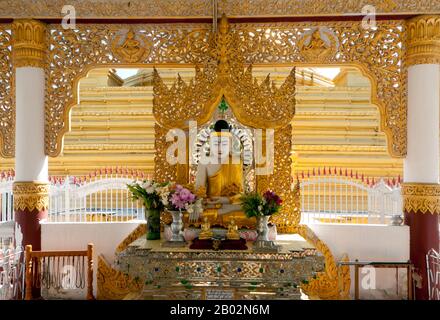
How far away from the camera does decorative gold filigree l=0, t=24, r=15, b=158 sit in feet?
20.2

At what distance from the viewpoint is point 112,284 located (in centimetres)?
609

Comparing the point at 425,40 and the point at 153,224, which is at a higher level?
the point at 425,40

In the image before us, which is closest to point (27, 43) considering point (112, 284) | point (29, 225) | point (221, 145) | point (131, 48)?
point (131, 48)

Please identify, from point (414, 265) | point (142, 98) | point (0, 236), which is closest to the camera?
point (414, 265)

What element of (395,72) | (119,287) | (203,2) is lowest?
(119,287)

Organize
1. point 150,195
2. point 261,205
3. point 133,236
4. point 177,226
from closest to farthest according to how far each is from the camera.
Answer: point 261,205
point 177,226
point 150,195
point 133,236

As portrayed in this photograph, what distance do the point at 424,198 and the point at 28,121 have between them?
567 cm

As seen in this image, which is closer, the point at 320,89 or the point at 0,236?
the point at 0,236

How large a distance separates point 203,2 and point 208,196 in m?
2.74

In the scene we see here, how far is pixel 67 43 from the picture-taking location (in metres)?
6.20

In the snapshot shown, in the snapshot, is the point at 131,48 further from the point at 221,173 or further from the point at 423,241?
the point at 423,241

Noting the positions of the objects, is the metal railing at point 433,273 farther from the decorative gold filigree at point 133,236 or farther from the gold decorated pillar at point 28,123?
the gold decorated pillar at point 28,123

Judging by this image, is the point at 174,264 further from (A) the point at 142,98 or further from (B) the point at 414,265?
(A) the point at 142,98

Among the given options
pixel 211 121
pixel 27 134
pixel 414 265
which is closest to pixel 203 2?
pixel 211 121
